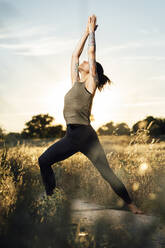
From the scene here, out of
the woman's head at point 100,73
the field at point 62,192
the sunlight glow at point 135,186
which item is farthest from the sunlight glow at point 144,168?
the woman's head at point 100,73

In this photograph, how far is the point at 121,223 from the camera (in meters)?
3.54

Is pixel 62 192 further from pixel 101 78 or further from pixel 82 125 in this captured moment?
pixel 101 78

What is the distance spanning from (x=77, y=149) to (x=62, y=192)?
0.88 m

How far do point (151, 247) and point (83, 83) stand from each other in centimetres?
182

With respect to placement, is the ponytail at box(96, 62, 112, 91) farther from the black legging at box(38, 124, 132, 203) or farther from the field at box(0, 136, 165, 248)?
the field at box(0, 136, 165, 248)

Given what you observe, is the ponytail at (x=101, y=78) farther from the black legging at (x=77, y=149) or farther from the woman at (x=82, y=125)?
the black legging at (x=77, y=149)

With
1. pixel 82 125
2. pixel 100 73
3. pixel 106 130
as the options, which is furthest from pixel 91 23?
pixel 106 130

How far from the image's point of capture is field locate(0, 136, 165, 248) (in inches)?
123

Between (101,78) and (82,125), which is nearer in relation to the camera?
(82,125)

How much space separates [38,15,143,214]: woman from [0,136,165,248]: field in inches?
14.8

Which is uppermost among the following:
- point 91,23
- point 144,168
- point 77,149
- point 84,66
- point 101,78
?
point 91,23

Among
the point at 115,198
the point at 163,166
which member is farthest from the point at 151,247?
the point at 163,166

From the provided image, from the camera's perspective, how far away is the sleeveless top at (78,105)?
3.33m

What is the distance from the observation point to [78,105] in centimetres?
332
